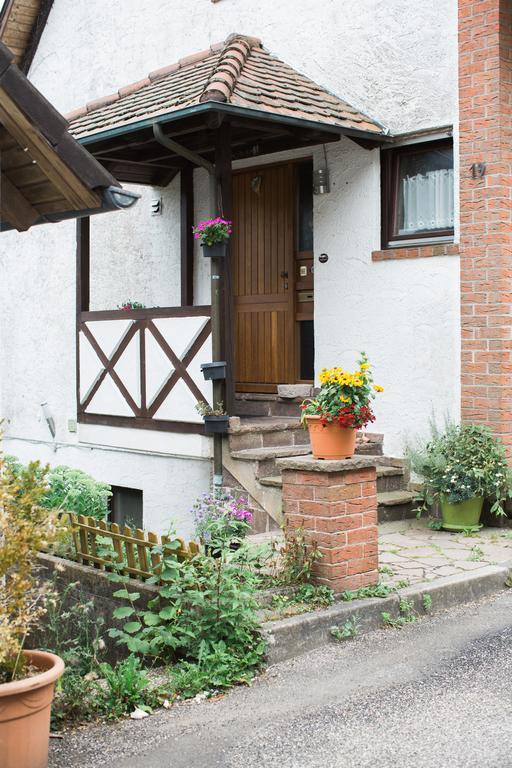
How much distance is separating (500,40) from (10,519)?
647cm

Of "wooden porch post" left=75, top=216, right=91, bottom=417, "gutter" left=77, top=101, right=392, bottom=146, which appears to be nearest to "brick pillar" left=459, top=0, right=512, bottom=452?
"gutter" left=77, top=101, right=392, bottom=146

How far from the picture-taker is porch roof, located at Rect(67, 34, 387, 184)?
8.51 m

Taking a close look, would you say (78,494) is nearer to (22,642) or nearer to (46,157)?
(46,157)

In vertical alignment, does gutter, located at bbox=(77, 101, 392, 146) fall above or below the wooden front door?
above

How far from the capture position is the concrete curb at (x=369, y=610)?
17.8 ft

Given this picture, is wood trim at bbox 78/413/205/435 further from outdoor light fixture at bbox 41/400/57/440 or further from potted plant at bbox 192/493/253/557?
outdoor light fixture at bbox 41/400/57/440

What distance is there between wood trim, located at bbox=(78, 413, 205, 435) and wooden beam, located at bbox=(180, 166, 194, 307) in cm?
171

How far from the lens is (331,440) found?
20.7 feet

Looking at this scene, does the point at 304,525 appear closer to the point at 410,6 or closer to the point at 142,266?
the point at 410,6

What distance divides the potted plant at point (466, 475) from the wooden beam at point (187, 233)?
4028 millimetres

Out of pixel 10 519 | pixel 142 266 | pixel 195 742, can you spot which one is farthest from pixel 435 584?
pixel 142 266

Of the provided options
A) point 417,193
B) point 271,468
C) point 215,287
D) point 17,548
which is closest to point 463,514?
point 271,468

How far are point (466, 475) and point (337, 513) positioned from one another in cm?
257

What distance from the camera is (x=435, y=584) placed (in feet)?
21.1
